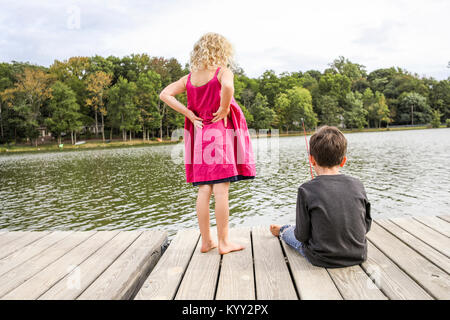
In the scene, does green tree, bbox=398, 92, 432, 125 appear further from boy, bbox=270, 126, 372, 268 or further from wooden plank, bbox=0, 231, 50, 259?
wooden plank, bbox=0, 231, 50, 259

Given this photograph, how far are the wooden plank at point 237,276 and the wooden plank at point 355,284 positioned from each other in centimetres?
45

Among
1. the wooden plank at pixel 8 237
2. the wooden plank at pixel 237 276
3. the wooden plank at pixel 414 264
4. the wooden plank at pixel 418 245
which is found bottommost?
the wooden plank at pixel 8 237

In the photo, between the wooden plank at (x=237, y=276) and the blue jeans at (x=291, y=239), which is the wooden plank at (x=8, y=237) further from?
the blue jeans at (x=291, y=239)

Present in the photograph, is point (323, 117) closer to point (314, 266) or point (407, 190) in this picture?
point (407, 190)

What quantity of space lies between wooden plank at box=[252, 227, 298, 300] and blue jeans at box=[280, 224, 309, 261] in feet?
0.24

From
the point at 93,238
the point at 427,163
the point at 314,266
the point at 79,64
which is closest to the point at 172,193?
the point at 93,238

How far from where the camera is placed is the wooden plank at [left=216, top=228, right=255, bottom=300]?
1525 millimetres

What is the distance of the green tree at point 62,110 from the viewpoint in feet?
115

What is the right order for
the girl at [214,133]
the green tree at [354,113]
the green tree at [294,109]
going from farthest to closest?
1. the green tree at [354,113]
2. the green tree at [294,109]
3. the girl at [214,133]

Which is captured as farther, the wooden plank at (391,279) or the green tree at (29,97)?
the green tree at (29,97)

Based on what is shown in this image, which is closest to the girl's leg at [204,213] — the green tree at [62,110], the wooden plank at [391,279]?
the wooden plank at [391,279]

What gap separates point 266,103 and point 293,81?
8.83m

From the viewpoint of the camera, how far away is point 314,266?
1.77m
